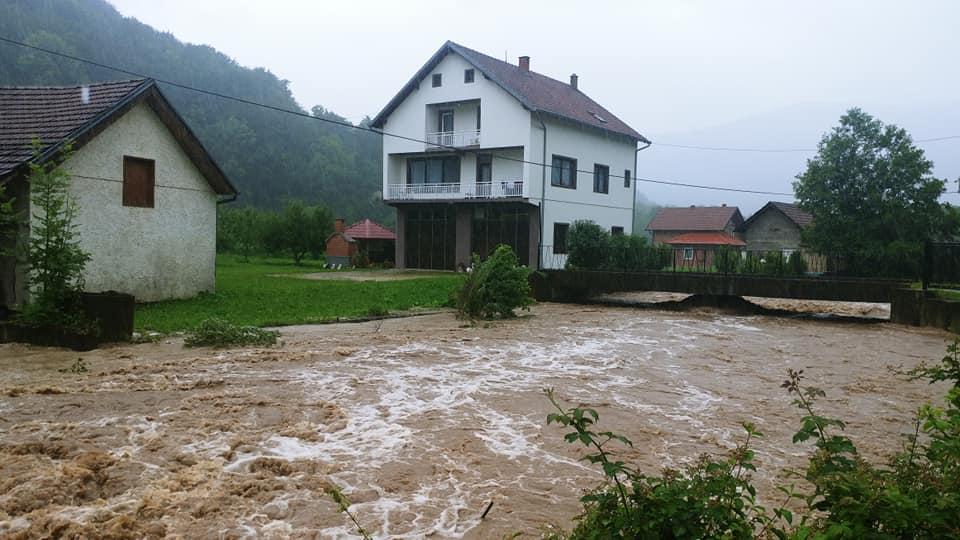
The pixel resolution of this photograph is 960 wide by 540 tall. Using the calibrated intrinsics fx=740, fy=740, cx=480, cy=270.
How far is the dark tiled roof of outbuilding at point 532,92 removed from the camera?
3331cm

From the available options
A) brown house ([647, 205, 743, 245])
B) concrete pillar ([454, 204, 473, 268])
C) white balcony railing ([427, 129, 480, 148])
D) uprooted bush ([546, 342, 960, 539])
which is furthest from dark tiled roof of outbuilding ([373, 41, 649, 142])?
uprooted bush ([546, 342, 960, 539])

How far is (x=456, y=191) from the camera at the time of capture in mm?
35844

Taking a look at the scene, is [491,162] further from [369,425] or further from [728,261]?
[369,425]

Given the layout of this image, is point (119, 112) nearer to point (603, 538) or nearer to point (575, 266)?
point (575, 266)

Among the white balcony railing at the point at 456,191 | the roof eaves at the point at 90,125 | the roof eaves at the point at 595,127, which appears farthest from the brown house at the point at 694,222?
the roof eaves at the point at 90,125

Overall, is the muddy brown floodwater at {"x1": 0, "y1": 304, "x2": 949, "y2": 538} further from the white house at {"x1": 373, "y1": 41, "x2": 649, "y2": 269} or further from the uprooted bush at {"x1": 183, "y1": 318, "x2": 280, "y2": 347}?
the white house at {"x1": 373, "y1": 41, "x2": 649, "y2": 269}

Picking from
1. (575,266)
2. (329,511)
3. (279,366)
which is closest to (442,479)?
(329,511)

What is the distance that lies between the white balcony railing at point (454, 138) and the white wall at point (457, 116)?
0.38 metres

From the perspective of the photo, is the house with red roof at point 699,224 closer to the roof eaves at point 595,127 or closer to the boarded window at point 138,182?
the roof eaves at point 595,127

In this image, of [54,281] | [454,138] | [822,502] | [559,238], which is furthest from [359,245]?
[822,502]

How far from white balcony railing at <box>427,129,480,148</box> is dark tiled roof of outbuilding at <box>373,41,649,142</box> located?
266 cm

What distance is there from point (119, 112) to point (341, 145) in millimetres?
72374

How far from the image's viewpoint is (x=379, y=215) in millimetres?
83062

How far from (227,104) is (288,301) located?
62.5m
